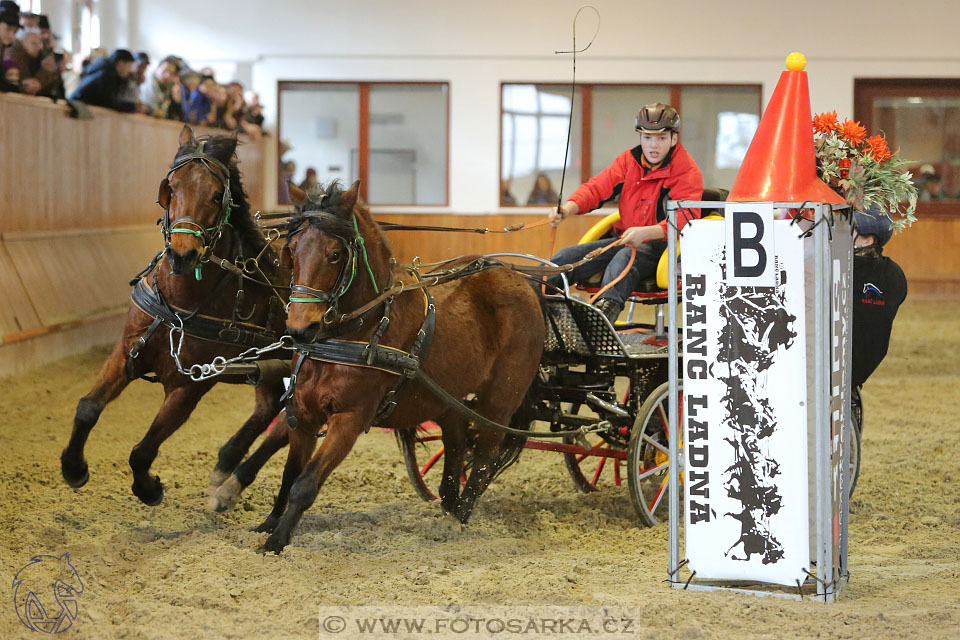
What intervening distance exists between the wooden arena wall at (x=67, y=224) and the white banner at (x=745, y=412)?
6.04 m

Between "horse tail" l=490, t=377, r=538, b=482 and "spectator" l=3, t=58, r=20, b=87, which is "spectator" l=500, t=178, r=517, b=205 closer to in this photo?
"spectator" l=3, t=58, r=20, b=87

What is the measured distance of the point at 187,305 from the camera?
15.7ft

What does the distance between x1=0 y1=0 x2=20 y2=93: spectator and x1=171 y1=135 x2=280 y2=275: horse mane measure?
4.78 meters

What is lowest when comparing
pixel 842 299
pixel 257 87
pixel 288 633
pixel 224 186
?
pixel 288 633

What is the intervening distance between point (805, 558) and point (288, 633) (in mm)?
1745

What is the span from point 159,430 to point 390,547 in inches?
45.9

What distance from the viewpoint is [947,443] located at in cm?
707

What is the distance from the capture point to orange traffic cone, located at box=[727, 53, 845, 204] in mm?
3711

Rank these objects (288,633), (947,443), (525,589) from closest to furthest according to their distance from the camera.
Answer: (288,633)
(525,589)
(947,443)

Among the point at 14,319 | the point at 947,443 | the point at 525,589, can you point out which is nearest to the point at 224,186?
the point at 525,589

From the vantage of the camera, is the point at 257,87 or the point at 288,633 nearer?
the point at 288,633

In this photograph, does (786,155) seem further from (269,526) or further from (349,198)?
(269,526)

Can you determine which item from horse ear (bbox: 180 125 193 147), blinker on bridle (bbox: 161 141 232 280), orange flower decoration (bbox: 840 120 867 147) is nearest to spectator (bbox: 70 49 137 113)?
horse ear (bbox: 180 125 193 147)

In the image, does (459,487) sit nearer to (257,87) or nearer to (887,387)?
(887,387)
